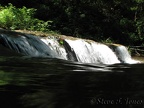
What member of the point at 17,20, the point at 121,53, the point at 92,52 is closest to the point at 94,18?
the point at 121,53

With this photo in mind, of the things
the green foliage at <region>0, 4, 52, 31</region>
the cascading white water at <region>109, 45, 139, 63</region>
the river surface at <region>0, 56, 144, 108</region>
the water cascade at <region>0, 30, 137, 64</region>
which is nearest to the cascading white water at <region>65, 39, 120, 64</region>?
the water cascade at <region>0, 30, 137, 64</region>

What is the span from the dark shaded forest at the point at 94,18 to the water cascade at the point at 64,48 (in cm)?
691

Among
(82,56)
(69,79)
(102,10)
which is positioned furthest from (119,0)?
(69,79)

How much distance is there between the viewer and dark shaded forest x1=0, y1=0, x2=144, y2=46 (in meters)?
23.0

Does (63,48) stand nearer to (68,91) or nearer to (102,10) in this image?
(68,91)

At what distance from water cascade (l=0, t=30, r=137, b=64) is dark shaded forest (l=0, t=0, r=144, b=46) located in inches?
272

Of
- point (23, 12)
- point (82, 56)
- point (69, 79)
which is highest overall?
point (23, 12)

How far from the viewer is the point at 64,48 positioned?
43.5 feet

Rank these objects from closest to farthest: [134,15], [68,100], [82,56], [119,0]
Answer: [68,100]
[82,56]
[119,0]
[134,15]

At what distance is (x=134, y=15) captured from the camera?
89.2 feet

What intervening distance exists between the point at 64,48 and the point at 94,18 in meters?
12.3

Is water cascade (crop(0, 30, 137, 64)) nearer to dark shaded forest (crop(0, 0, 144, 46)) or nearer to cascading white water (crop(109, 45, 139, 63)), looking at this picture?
cascading white water (crop(109, 45, 139, 63))

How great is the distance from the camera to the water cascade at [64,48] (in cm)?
1045

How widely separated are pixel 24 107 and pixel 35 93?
0.66m
